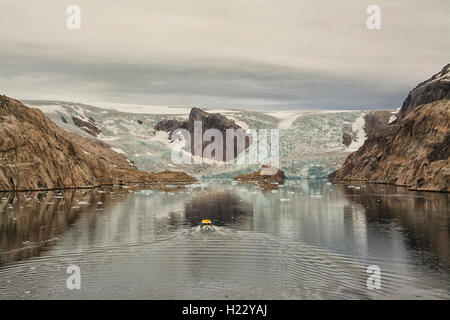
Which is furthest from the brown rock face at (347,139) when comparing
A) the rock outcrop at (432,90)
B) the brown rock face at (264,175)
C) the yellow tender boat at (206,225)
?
the yellow tender boat at (206,225)

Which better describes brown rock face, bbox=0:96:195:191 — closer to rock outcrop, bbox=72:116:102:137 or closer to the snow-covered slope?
the snow-covered slope

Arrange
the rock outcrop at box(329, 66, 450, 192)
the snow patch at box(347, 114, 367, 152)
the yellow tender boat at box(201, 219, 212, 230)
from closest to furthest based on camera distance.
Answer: the yellow tender boat at box(201, 219, 212, 230)
the rock outcrop at box(329, 66, 450, 192)
the snow patch at box(347, 114, 367, 152)

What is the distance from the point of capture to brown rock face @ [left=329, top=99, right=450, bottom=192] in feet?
172

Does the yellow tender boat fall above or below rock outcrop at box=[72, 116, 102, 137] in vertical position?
below

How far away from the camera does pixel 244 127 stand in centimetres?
13012

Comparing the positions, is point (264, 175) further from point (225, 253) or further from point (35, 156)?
point (225, 253)

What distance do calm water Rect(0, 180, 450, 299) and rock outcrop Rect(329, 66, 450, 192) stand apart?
73.8 feet

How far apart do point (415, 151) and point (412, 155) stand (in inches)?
28.4

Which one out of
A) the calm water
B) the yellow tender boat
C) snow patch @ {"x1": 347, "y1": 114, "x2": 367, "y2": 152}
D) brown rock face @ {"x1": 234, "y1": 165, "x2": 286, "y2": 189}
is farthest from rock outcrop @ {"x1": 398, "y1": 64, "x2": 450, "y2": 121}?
the yellow tender boat

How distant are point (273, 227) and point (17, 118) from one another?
139 feet

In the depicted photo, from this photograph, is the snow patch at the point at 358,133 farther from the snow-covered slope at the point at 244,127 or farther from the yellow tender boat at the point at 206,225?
the yellow tender boat at the point at 206,225
